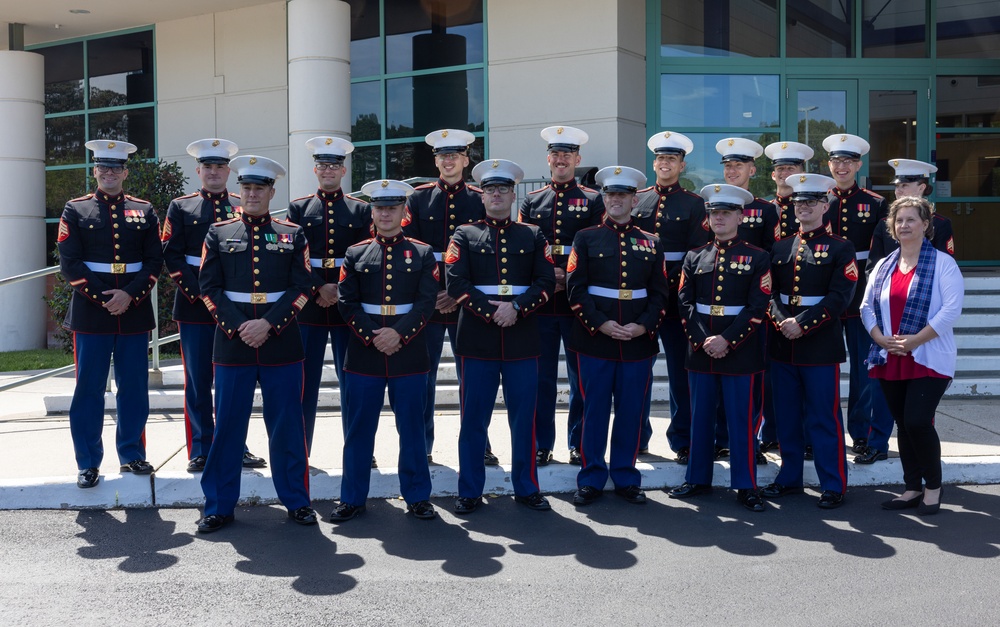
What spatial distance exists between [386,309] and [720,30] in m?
8.30

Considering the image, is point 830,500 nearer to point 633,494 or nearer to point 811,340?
point 811,340

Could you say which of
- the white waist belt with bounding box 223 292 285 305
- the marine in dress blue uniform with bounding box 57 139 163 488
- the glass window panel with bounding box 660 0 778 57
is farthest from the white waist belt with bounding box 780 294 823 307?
the glass window panel with bounding box 660 0 778 57

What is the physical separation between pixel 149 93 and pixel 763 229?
11.2m

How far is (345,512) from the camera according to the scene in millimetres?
5422

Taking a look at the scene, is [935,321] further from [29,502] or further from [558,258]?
[29,502]

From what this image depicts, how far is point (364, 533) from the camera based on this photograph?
5188 mm

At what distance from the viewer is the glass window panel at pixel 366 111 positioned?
1291 centimetres

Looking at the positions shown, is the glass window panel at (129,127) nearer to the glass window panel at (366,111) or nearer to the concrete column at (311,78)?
the glass window panel at (366,111)

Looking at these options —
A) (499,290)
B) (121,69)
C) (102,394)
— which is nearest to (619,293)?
A: (499,290)

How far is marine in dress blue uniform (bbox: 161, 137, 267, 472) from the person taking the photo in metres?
5.91

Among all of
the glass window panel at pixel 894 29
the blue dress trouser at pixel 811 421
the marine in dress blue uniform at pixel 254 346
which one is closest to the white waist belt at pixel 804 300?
the blue dress trouser at pixel 811 421

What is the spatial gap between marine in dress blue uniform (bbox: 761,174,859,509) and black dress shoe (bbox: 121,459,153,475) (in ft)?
12.8

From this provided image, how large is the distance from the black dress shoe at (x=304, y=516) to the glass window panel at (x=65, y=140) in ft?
39.7

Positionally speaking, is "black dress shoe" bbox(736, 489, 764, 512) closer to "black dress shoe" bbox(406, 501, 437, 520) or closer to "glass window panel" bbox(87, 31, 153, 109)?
"black dress shoe" bbox(406, 501, 437, 520)
